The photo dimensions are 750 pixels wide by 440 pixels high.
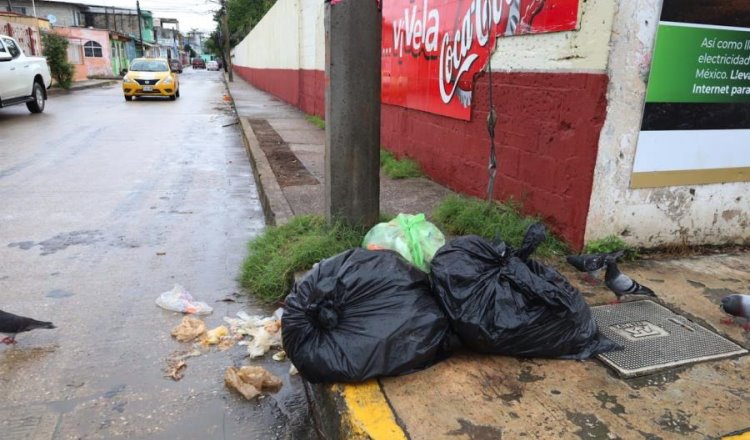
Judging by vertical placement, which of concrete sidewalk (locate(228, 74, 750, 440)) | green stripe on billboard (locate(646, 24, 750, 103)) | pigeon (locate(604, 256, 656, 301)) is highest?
green stripe on billboard (locate(646, 24, 750, 103))

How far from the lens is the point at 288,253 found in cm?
422

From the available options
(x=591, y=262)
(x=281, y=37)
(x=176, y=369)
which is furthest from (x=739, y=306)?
(x=281, y=37)

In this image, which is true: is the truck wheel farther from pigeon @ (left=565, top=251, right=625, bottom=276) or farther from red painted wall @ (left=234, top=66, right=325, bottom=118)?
pigeon @ (left=565, top=251, right=625, bottom=276)

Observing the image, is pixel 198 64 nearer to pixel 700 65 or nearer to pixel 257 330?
pixel 257 330

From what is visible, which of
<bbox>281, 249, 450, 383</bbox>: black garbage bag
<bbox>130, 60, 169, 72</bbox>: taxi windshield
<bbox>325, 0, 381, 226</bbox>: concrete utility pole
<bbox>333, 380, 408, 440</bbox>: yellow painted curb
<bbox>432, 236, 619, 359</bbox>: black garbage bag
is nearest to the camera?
<bbox>333, 380, 408, 440</bbox>: yellow painted curb

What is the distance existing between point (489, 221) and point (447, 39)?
2.51 meters

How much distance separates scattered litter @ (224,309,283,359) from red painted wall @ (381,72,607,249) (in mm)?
2196

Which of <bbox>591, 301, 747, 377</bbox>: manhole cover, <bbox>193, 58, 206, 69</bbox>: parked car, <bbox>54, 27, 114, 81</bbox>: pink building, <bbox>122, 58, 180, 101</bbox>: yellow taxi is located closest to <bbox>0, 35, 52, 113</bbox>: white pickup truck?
<bbox>122, 58, 180, 101</bbox>: yellow taxi

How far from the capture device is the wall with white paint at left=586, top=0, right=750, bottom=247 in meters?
3.54

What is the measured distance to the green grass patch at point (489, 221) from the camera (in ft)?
13.5

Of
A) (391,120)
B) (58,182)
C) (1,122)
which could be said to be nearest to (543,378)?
(391,120)

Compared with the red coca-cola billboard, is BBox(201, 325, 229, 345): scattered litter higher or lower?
lower

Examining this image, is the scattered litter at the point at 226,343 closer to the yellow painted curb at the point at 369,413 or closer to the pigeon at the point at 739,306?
the yellow painted curb at the point at 369,413

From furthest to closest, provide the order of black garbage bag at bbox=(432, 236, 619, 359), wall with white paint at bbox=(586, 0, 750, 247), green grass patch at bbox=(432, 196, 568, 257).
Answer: green grass patch at bbox=(432, 196, 568, 257)
wall with white paint at bbox=(586, 0, 750, 247)
black garbage bag at bbox=(432, 236, 619, 359)
